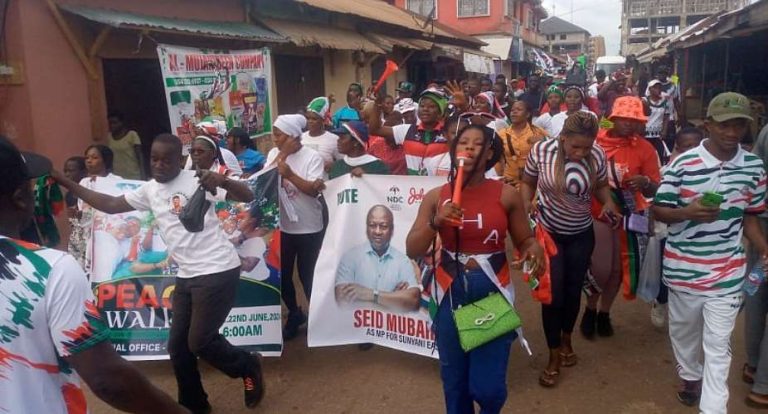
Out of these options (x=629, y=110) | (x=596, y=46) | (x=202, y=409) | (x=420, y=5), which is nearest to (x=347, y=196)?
(x=202, y=409)

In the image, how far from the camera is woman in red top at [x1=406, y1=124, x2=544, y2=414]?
2930 millimetres

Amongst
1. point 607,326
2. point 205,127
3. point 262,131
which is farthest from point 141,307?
point 262,131

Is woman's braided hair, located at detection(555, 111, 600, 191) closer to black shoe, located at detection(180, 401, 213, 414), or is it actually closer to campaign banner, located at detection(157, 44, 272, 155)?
black shoe, located at detection(180, 401, 213, 414)

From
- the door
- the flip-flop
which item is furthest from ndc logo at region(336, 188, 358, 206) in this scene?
the door

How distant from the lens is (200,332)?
11.7ft

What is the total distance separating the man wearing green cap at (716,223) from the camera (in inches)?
132

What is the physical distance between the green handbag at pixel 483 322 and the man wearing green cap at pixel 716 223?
1.20 metres

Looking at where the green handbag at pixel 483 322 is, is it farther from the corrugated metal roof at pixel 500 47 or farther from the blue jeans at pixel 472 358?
the corrugated metal roof at pixel 500 47

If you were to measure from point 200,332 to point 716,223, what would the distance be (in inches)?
111

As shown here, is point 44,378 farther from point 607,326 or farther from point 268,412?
point 607,326

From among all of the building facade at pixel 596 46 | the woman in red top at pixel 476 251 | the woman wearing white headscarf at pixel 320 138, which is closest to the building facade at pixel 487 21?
the woman wearing white headscarf at pixel 320 138

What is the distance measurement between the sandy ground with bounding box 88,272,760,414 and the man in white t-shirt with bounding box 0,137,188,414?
7.55 ft

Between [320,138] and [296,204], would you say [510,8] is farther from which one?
[296,204]

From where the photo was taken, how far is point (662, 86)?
457 inches
